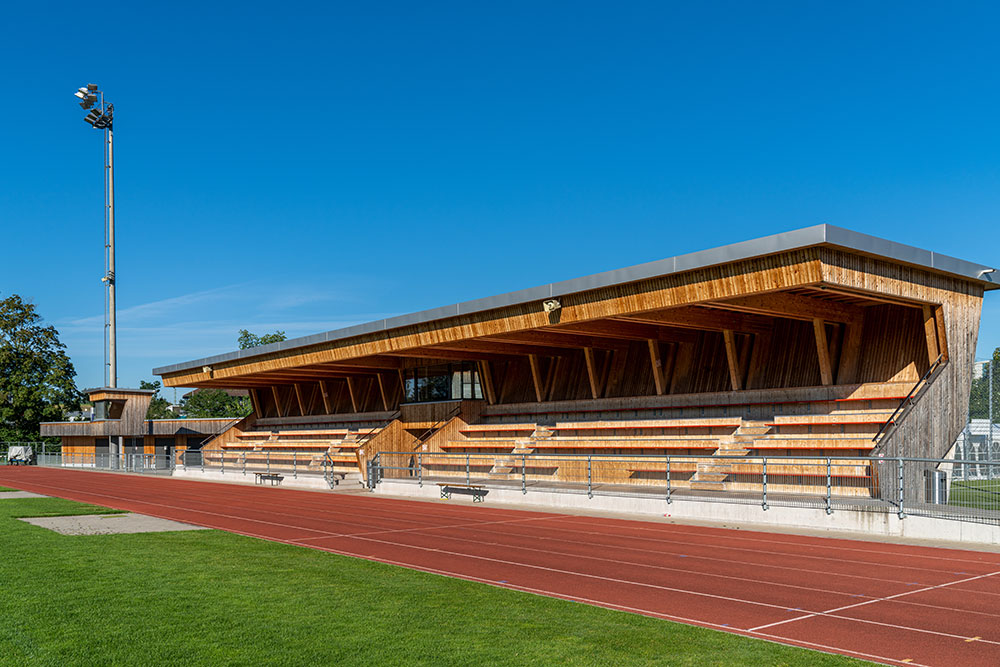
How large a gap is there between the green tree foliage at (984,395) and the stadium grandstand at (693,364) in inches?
34.7

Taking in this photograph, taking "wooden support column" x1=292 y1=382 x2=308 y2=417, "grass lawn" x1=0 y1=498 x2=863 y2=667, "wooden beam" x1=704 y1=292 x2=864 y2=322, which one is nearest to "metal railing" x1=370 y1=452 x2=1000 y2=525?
"wooden beam" x1=704 y1=292 x2=864 y2=322

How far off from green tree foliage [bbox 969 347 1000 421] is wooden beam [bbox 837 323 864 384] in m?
2.75

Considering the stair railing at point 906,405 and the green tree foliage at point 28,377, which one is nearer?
the stair railing at point 906,405

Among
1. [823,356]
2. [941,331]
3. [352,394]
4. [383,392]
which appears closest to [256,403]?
[352,394]

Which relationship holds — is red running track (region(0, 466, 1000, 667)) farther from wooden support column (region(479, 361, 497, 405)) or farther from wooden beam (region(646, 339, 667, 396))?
wooden support column (region(479, 361, 497, 405))

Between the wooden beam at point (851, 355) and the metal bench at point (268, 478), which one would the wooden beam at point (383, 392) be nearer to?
the metal bench at point (268, 478)

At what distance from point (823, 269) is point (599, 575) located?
8302mm

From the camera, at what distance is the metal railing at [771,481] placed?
15383 mm

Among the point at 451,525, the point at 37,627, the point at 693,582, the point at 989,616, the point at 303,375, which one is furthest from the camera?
the point at 303,375

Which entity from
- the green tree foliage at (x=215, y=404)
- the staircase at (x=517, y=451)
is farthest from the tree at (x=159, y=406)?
the staircase at (x=517, y=451)

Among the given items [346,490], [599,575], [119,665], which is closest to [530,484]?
[346,490]

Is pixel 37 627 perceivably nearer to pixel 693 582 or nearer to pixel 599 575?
pixel 599 575

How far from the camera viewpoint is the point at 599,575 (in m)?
11.6

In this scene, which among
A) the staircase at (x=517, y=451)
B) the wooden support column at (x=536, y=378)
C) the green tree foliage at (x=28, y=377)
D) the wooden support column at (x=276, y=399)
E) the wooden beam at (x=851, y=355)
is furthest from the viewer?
the green tree foliage at (x=28, y=377)
